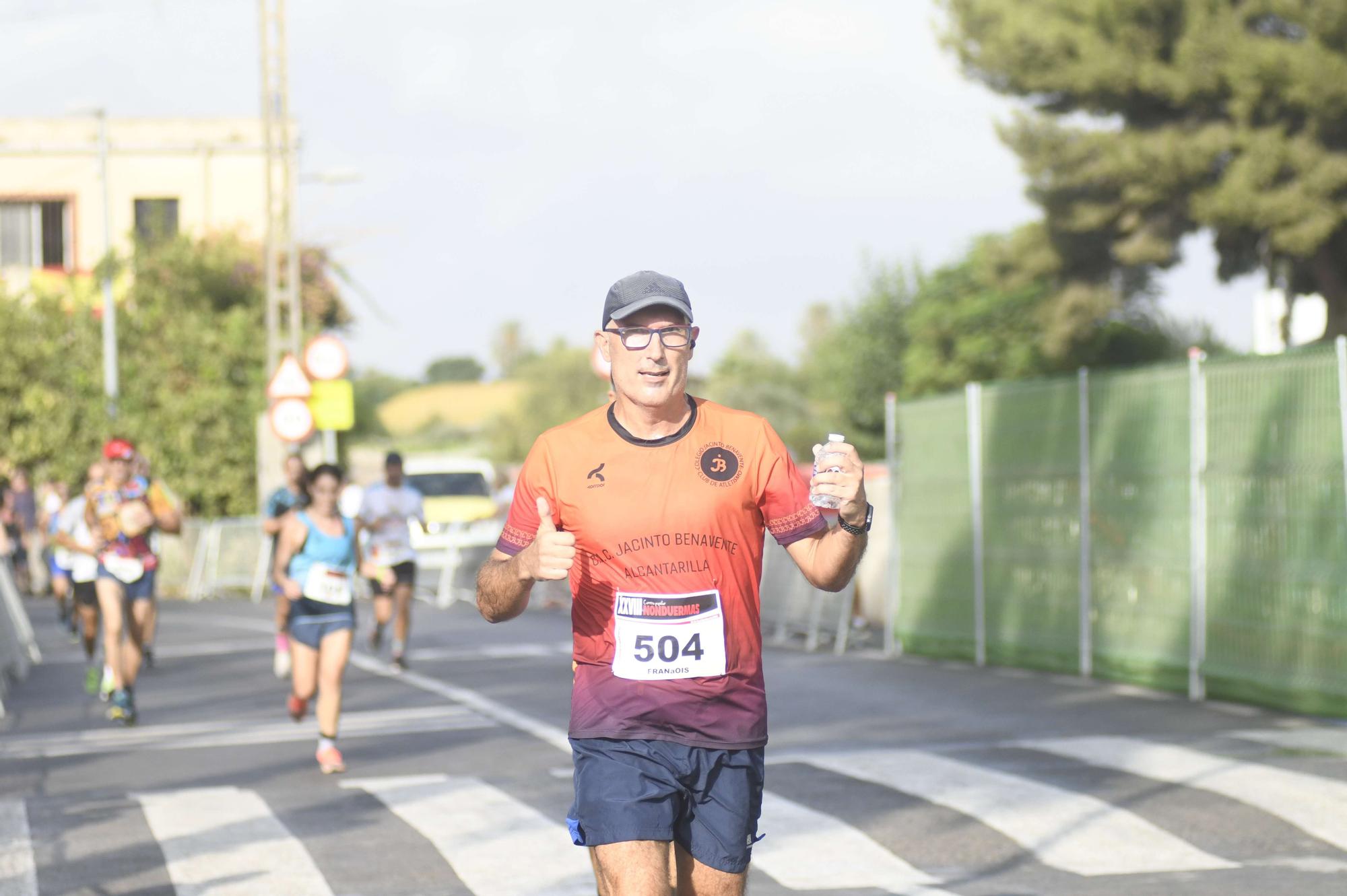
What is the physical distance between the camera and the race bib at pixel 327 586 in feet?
37.7

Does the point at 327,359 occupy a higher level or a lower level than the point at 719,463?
higher

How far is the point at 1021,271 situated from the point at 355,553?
28.5m

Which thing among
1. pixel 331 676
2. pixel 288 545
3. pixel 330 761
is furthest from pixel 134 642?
pixel 330 761

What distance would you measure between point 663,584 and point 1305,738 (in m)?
7.68

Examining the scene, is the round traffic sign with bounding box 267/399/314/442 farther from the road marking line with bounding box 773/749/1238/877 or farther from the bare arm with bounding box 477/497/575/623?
the bare arm with bounding box 477/497/575/623

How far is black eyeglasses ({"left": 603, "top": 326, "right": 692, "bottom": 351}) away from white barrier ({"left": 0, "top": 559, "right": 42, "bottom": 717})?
36.4 feet

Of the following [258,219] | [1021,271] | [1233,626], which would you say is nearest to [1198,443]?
[1233,626]

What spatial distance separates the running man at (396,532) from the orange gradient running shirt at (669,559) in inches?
492

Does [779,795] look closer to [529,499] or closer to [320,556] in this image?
[320,556]

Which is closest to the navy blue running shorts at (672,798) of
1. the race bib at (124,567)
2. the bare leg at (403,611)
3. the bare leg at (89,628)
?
the race bib at (124,567)

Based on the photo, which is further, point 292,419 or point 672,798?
point 292,419

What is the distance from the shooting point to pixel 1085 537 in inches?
625

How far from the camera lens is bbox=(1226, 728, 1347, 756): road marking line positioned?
1113cm

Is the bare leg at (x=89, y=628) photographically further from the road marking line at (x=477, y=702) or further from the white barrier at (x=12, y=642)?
the road marking line at (x=477, y=702)
